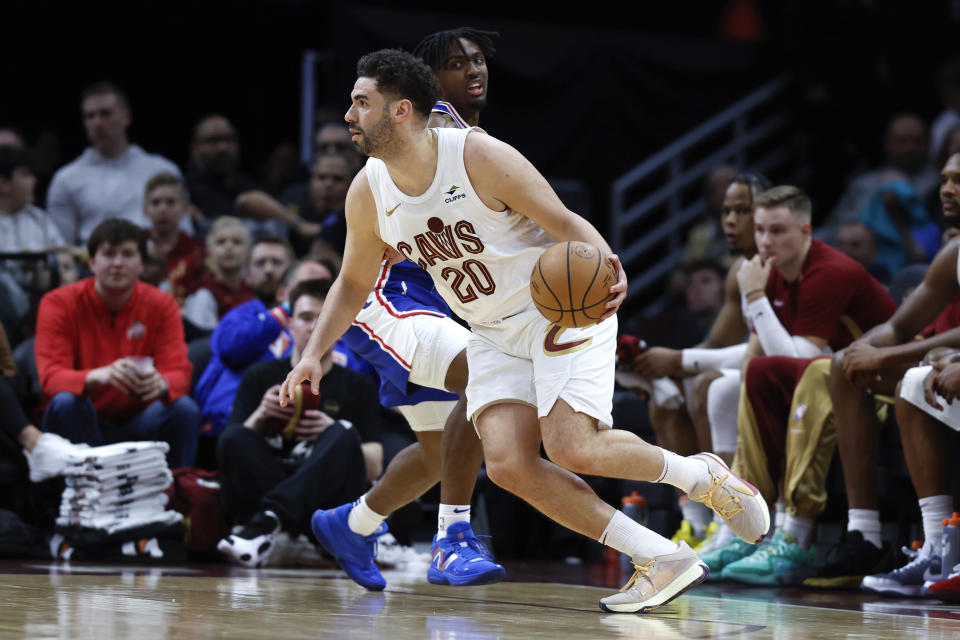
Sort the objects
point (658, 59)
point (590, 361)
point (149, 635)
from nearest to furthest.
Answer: point (149, 635) → point (590, 361) → point (658, 59)

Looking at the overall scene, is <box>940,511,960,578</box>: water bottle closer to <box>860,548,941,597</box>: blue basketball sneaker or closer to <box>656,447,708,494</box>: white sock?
<box>860,548,941,597</box>: blue basketball sneaker

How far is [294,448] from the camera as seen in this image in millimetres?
6086

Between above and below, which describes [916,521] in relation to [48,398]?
below

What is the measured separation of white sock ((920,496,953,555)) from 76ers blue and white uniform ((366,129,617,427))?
168cm

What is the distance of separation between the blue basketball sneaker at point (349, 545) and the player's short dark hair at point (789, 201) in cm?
231

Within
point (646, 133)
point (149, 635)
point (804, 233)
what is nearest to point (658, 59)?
point (646, 133)

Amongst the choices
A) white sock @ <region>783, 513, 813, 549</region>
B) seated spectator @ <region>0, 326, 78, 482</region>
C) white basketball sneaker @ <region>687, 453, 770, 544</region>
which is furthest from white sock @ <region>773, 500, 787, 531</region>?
seated spectator @ <region>0, 326, 78, 482</region>

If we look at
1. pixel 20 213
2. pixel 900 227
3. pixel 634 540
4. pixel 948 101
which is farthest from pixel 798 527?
pixel 948 101

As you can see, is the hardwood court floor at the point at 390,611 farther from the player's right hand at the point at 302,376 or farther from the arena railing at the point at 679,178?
the arena railing at the point at 679,178

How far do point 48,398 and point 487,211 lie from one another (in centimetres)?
315

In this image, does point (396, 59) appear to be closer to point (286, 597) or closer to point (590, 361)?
point (590, 361)

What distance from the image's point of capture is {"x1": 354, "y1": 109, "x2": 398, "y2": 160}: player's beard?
3896mm

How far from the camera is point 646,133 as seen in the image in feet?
34.0

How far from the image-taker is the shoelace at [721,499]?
152 inches
